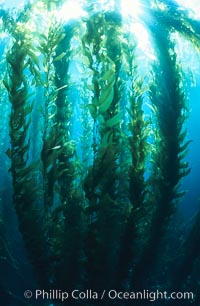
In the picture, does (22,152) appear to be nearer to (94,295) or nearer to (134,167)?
(134,167)

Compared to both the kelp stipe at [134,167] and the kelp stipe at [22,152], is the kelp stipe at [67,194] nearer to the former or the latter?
the kelp stipe at [22,152]

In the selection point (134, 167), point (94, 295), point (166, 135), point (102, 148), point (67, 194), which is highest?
point (166, 135)

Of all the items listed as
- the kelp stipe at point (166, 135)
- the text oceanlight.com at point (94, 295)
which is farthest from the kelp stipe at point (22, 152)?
the kelp stipe at point (166, 135)

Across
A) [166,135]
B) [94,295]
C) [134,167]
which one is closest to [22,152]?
[134,167]

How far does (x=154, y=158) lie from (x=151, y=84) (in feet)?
3.71

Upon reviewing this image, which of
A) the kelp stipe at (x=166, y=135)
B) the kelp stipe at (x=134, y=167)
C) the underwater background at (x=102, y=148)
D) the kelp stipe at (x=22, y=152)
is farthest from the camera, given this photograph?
the kelp stipe at (x=166, y=135)

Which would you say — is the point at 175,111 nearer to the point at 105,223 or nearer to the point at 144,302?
the point at 105,223

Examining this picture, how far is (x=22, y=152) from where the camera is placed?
3.66 m

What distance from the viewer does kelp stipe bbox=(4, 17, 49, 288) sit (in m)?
3.58

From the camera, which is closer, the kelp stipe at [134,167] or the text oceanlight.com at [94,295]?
the kelp stipe at [134,167]

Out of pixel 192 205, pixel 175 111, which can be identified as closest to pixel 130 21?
pixel 175 111

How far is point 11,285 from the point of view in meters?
6.99

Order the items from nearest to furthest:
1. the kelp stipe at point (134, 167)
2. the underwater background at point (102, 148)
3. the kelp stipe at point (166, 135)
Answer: the underwater background at point (102, 148)
the kelp stipe at point (134, 167)
the kelp stipe at point (166, 135)

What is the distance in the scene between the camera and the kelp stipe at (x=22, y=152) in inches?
141
